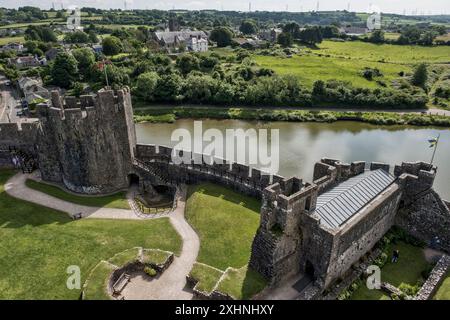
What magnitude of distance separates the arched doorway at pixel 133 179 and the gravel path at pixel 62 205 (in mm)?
4276

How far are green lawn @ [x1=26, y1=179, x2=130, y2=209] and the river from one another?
63.3 feet

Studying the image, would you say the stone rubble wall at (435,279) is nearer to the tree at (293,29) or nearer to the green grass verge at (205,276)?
the green grass verge at (205,276)

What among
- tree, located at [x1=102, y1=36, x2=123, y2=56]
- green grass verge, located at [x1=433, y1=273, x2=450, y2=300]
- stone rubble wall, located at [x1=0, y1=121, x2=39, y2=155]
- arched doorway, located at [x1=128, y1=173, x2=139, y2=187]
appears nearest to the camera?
green grass verge, located at [x1=433, y1=273, x2=450, y2=300]

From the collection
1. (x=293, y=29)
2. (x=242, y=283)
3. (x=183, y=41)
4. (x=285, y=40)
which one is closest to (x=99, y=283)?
(x=242, y=283)

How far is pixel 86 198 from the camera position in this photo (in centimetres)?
2956

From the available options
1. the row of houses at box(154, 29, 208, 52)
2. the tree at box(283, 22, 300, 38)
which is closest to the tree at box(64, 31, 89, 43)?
the row of houses at box(154, 29, 208, 52)

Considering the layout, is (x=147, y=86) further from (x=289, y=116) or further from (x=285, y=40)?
(x=285, y=40)

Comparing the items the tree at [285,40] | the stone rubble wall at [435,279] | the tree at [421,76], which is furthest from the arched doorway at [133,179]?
the tree at [285,40]

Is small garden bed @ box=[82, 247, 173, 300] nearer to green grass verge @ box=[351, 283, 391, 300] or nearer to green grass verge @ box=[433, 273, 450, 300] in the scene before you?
green grass verge @ box=[351, 283, 391, 300]

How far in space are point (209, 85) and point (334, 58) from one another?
173ft

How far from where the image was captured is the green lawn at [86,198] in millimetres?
28797

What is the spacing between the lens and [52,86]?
75750mm

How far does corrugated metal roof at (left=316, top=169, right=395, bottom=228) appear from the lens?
65.8ft
